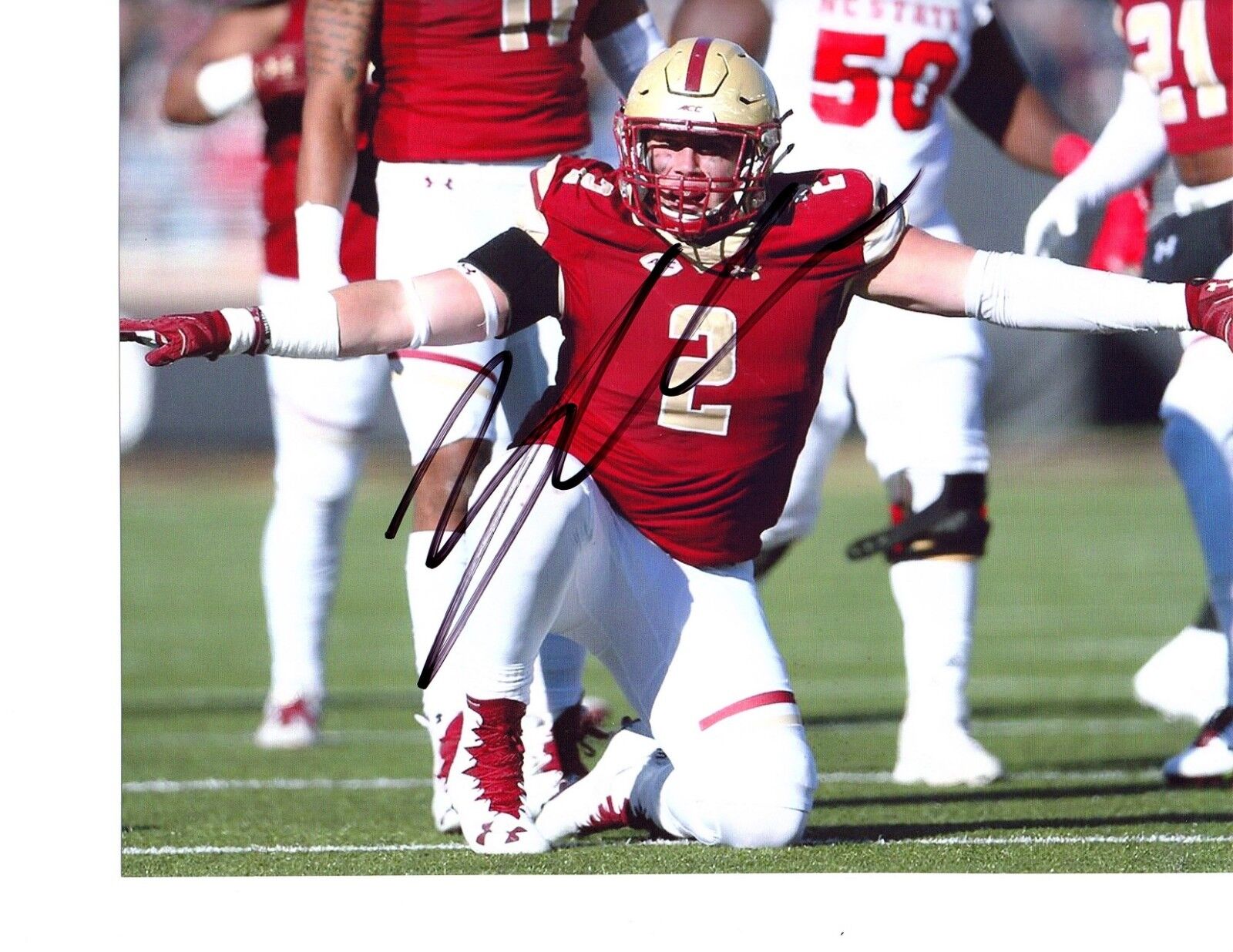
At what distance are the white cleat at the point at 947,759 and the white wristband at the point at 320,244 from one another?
1280 mm

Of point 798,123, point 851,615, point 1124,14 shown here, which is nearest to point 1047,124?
point 1124,14

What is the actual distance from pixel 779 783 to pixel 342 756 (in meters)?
1.51

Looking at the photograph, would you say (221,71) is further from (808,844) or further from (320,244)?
(808,844)

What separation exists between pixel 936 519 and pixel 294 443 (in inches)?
54.5

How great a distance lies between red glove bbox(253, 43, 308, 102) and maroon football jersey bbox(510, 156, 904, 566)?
141cm

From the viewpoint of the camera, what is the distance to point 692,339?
2617 mm

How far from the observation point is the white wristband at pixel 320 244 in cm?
290

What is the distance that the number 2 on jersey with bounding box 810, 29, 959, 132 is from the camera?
11.4ft

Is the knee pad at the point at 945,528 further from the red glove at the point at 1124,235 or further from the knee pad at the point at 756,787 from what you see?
the knee pad at the point at 756,787

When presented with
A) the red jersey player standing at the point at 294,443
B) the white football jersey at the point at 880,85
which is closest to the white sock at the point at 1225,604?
the white football jersey at the point at 880,85

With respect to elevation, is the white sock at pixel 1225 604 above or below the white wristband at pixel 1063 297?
below

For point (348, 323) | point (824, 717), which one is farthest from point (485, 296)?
point (824, 717)

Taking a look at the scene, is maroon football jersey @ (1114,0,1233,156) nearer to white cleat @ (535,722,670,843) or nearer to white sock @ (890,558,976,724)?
white sock @ (890,558,976,724)

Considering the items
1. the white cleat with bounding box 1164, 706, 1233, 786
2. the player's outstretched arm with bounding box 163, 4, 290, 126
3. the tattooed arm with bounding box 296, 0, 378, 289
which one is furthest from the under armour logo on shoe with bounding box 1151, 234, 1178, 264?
the player's outstretched arm with bounding box 163, 4, 290, 126
